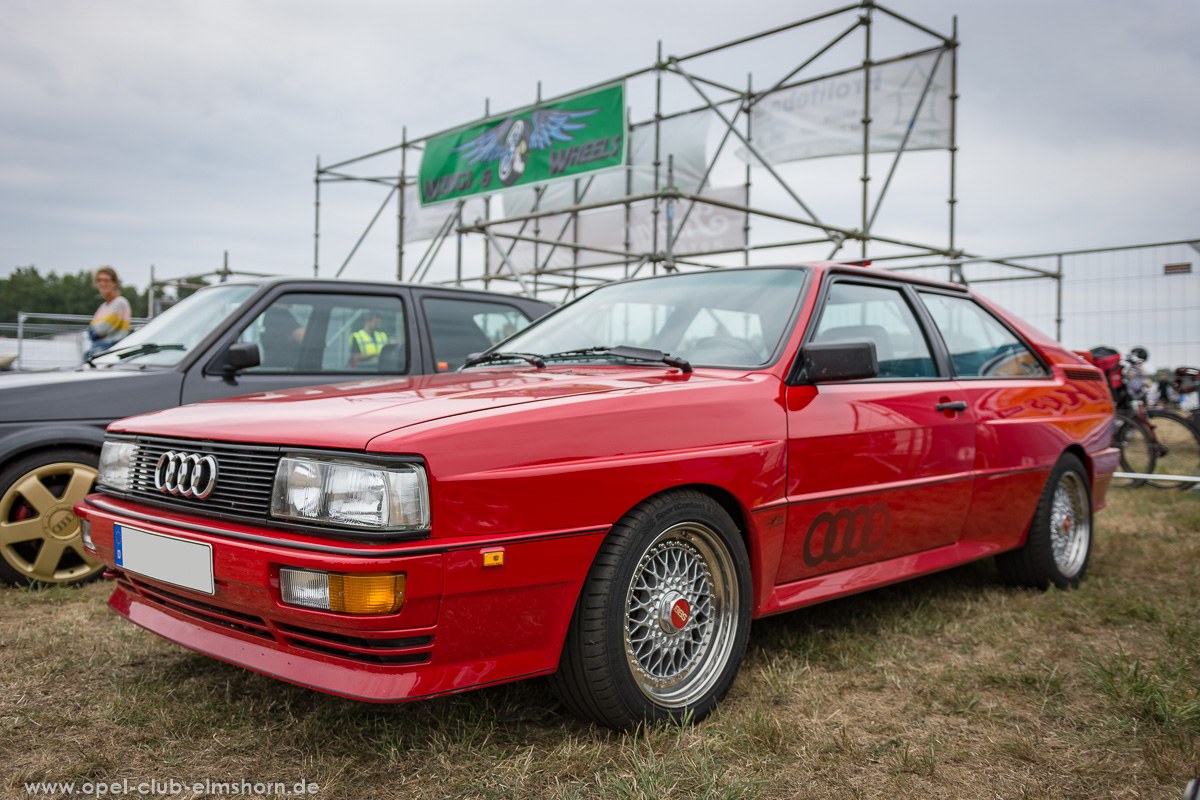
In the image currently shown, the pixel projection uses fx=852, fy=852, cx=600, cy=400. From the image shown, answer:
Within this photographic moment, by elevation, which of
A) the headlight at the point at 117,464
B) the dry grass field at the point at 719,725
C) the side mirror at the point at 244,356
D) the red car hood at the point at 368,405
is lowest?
the dry grass field at the point at 719,725

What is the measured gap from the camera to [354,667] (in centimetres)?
194

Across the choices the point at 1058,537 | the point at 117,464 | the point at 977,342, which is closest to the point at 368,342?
the point at 117,464

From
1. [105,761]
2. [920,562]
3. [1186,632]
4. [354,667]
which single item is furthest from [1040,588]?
[105,761]

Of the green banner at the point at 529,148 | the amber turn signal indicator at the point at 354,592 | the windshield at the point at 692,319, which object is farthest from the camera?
the green banner at the point at 529,148

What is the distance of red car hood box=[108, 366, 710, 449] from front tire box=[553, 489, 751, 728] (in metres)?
0.42

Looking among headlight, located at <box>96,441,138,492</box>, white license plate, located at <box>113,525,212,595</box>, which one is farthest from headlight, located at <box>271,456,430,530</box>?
headlight, located at <box>96,441,138,492</box>

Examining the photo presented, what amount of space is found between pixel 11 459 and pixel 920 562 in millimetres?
3813

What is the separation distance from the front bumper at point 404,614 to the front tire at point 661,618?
0.28 feet

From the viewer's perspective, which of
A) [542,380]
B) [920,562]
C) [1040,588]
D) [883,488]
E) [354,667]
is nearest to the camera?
[354,667]

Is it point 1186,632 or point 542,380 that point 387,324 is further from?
point 1186,632

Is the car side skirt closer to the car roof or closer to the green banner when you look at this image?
the car roof

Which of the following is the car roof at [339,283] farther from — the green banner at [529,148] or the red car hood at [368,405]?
the green banner at [529,148]

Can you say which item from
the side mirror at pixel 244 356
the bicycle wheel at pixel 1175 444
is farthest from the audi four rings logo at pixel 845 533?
the bicycle wheel at pixel 1175 444

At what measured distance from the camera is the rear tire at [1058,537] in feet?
12.9
